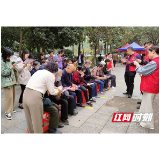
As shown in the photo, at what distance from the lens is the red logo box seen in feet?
11.8

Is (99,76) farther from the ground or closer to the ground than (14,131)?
farther from the ground

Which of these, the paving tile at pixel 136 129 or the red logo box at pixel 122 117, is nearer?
the paving tile at pixel 136 129

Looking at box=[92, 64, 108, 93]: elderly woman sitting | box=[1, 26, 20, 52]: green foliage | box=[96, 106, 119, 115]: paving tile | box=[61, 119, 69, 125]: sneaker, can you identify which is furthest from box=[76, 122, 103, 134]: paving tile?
box=[1, 26, 20, 52]: green foliage

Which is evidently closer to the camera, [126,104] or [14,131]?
[14,131]

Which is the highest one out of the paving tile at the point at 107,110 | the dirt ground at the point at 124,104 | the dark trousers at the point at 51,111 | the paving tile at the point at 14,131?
the dark trousers at the point at 51,111

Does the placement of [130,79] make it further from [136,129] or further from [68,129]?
[68,129]

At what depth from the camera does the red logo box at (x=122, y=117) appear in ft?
11.8

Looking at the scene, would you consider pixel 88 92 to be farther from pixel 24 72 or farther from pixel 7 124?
pixel 7 124

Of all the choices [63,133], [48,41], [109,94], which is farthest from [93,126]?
[48,41]

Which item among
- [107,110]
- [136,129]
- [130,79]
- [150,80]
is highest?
[150,80]

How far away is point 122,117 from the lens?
382cm

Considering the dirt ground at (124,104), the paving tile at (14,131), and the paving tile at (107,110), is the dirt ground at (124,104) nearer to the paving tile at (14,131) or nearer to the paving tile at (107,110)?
the paving tile at (107,110)

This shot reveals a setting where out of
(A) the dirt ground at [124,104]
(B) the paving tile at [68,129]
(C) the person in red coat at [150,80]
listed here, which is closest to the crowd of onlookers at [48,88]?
(B) the paving tile at [68,129]

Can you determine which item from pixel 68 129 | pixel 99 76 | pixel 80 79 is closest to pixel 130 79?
pixel 99 76
